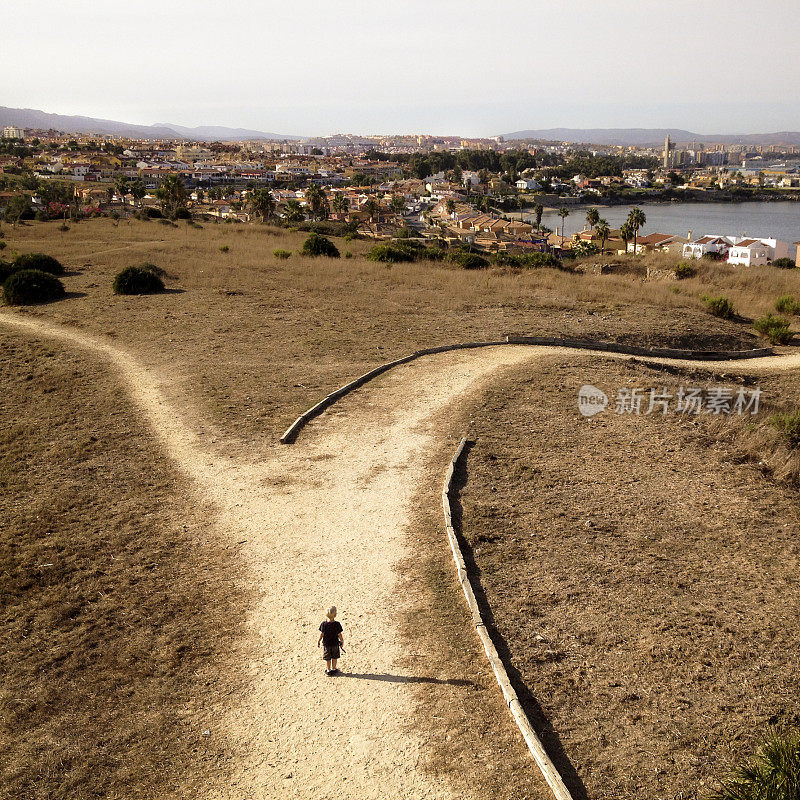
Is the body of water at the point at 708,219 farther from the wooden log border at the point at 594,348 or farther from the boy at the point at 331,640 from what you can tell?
the boy at the point at 331,640

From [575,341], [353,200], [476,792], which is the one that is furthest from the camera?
[353,200]

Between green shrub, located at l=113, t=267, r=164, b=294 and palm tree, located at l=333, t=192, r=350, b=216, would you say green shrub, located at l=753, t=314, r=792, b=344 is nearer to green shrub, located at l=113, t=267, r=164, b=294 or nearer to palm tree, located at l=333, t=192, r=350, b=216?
green shrub, located at l=113, t=267, r=164, b=294

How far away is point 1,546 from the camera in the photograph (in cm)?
1029

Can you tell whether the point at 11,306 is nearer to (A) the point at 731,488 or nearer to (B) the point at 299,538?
(B) the point at 299,538

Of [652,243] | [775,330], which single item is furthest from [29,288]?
[652,243]

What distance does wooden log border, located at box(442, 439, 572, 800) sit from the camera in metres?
6.11

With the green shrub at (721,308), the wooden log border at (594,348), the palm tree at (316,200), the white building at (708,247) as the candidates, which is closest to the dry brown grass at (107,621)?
the wooden log border at (594,348)

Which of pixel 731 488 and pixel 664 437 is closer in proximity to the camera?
pixel 731 488

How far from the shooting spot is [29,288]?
26.4 m

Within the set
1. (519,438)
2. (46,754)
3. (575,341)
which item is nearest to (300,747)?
(46,754)

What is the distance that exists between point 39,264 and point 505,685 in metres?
29.7

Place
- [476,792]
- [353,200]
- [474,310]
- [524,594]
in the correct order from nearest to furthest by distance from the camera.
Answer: [476,792] < [524,594] < [474,310] < [353,200]

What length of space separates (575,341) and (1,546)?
Result: 15418mm

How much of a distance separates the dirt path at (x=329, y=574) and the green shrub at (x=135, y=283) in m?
10.9
